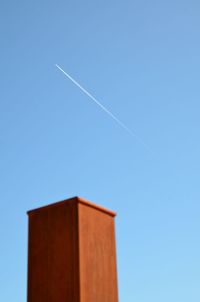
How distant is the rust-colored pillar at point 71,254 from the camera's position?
4.61m

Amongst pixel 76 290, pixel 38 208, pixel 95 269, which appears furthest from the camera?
pixel 38 208

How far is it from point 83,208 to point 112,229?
614mm

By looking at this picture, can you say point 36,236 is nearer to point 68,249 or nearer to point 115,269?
point 68,249

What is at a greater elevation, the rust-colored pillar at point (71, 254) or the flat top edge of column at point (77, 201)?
the flat top edge of column at point (77, 201)

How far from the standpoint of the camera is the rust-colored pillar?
4613 millimetres

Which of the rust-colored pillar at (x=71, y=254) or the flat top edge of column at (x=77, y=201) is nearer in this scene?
the rust-colored pillar at (x=71, y=254)

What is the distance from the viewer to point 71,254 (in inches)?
183

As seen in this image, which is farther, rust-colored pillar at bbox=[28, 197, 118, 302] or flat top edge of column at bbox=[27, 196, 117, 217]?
flat top edge of column at bbox=[27, 196, 117, 217]

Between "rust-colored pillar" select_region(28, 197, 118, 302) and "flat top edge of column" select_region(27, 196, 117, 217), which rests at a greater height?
"flat top edge of column" select_region(27, 196, 117, 217)

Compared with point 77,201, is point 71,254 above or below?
below

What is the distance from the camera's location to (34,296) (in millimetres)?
4871

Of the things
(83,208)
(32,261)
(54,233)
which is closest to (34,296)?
(32,261)

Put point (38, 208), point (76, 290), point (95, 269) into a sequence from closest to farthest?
point (76, 290) → point (95, 269) → point (38, 208)

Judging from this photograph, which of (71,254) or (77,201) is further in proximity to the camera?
(77,201)
